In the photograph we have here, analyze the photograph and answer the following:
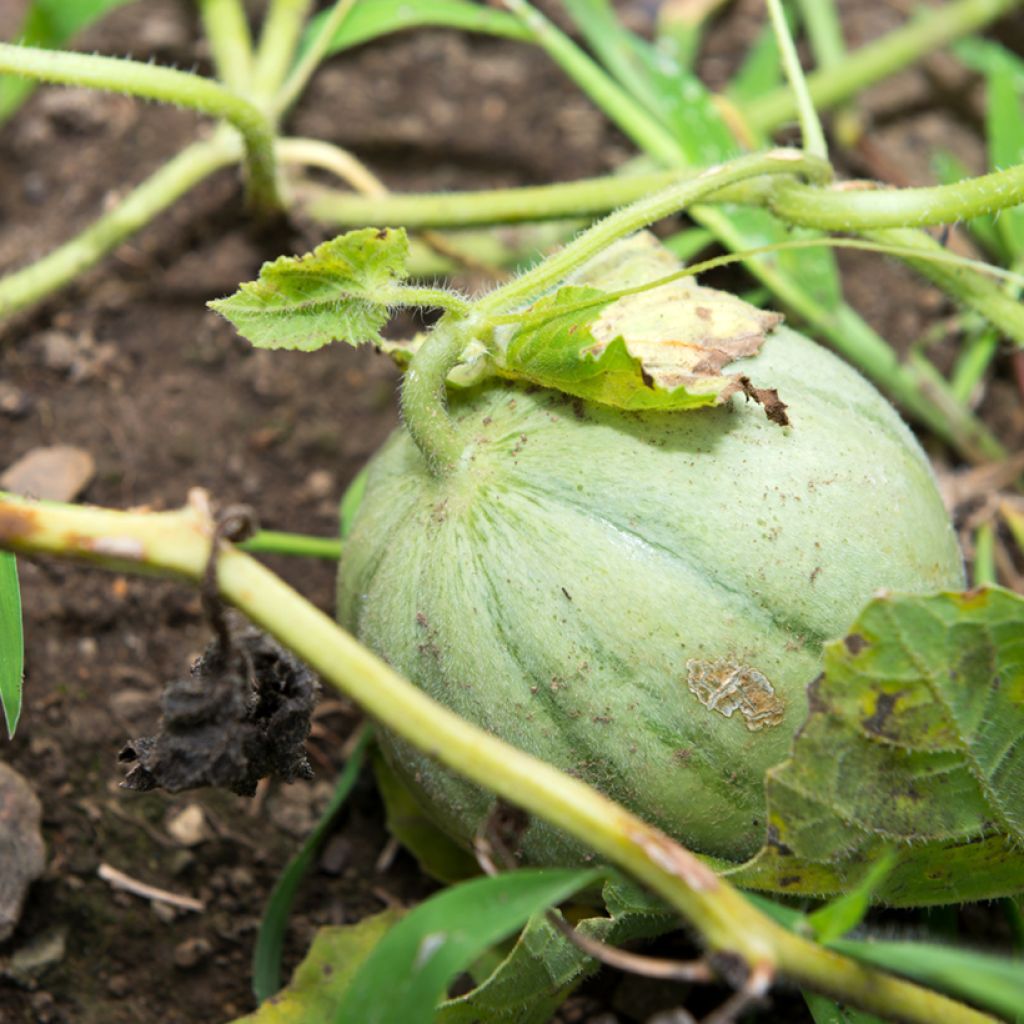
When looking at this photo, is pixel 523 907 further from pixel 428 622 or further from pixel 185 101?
pixel 185 101

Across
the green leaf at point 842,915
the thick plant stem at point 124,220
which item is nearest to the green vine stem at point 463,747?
the green leaf at point 842,915

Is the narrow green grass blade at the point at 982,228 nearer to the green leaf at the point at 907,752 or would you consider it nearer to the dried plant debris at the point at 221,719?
the green leaf at the point at 907,752

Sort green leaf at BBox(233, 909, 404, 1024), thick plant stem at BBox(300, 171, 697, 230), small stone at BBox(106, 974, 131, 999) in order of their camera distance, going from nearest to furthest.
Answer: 1. green leaf at BBox(233, 909, 404, 1024)
2. small stone at BBox(106, 974, 131, 999)
3. thick plant stem at BBox(300, 171, 697, 230)

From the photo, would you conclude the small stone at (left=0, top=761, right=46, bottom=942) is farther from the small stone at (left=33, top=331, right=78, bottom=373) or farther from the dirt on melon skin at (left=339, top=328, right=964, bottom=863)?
the small stone at (left=33, top=331, right=78, bottom=373)

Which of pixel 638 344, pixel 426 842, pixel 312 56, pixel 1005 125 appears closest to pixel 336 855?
pixel 426 842

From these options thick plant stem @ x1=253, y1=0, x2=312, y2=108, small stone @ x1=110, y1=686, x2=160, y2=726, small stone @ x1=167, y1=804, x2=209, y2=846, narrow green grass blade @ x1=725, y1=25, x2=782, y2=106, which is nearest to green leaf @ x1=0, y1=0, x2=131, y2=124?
thick plant stem @ x1=253, y1=0, x2=312, y2=108
